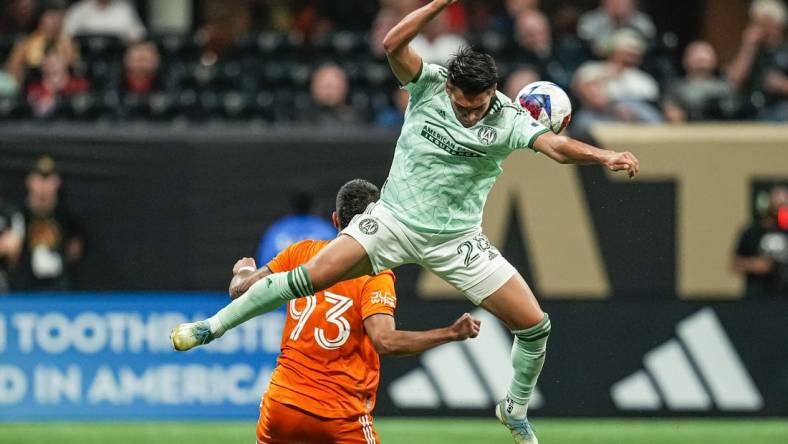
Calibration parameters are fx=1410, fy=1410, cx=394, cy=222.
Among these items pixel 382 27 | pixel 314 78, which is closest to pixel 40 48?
pixel 314 78

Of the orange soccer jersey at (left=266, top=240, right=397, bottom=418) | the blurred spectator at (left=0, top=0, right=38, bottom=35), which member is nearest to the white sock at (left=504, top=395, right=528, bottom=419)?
the orange soccer jersey at (left=266, top=240, right=397, bottom=418)

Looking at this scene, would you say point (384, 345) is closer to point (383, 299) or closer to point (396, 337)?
point (396, 337)

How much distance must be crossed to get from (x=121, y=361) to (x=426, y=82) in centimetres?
606

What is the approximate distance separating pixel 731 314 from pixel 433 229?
19.2 ft

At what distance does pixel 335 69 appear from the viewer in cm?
1480

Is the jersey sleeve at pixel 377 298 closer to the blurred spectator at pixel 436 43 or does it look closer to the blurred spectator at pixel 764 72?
the blurred spectator at pixel 436 43

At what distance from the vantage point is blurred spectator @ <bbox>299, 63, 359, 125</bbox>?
48.0ft

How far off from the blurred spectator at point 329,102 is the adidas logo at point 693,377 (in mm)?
4032

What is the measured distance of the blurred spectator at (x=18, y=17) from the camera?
17281mm

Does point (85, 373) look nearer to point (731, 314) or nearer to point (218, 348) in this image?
point (218, 348)

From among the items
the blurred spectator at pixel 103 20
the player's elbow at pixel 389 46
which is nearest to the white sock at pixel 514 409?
the player's elbow at pixel 389 46

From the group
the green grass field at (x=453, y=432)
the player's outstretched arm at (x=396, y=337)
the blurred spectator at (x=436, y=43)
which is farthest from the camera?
the blurred spectator at (x=436, y=43)

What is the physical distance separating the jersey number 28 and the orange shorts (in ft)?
1.22

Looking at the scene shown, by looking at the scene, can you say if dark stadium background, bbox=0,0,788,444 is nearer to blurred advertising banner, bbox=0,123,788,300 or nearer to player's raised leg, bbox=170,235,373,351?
blurred advertising banner, bbox=0,123,788,300
